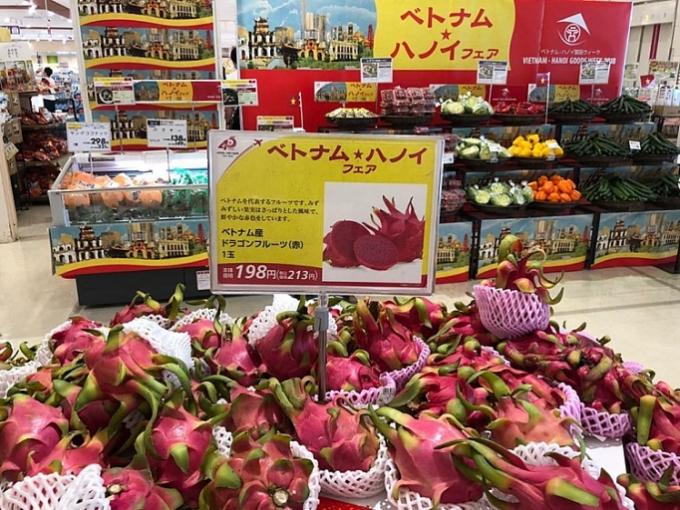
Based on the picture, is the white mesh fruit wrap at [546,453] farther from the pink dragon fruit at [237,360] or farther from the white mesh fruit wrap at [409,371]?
the pink dragon fruit at [237,360]

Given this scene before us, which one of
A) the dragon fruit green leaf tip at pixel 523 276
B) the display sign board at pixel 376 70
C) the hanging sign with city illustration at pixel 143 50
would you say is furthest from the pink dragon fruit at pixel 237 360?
→ the display sign board at pixel 376 70

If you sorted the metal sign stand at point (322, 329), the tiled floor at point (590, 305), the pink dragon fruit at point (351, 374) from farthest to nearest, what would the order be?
the tiled floor at point (590, 305) → the pink dragon fruit at point (351, 374) → the metal sign stand at point (322, 329)

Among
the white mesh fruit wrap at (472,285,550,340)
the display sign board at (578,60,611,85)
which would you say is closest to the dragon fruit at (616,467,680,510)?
the white mesh fruit wrap at (472,285,550,340)

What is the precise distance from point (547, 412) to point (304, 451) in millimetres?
500

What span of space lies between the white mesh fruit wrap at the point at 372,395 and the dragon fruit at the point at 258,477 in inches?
9.6

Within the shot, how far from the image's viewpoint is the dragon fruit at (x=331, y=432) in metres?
1.17

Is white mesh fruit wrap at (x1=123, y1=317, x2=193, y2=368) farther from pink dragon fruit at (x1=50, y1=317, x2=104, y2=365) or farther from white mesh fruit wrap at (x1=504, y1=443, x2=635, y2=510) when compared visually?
white mesh fruit wrap at (x1=504, y1=443, x2=635, y2=510)

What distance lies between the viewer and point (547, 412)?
121 centimetres

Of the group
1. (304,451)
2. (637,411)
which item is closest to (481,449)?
(304,451)

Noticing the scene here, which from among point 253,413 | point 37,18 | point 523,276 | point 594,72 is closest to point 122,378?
point 253,413

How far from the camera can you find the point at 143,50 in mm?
5047

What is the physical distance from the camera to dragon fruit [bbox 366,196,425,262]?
1.21 metres

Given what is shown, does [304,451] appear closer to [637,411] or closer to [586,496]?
[586,496]

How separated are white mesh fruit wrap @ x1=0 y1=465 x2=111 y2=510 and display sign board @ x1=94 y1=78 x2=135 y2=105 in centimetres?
399
